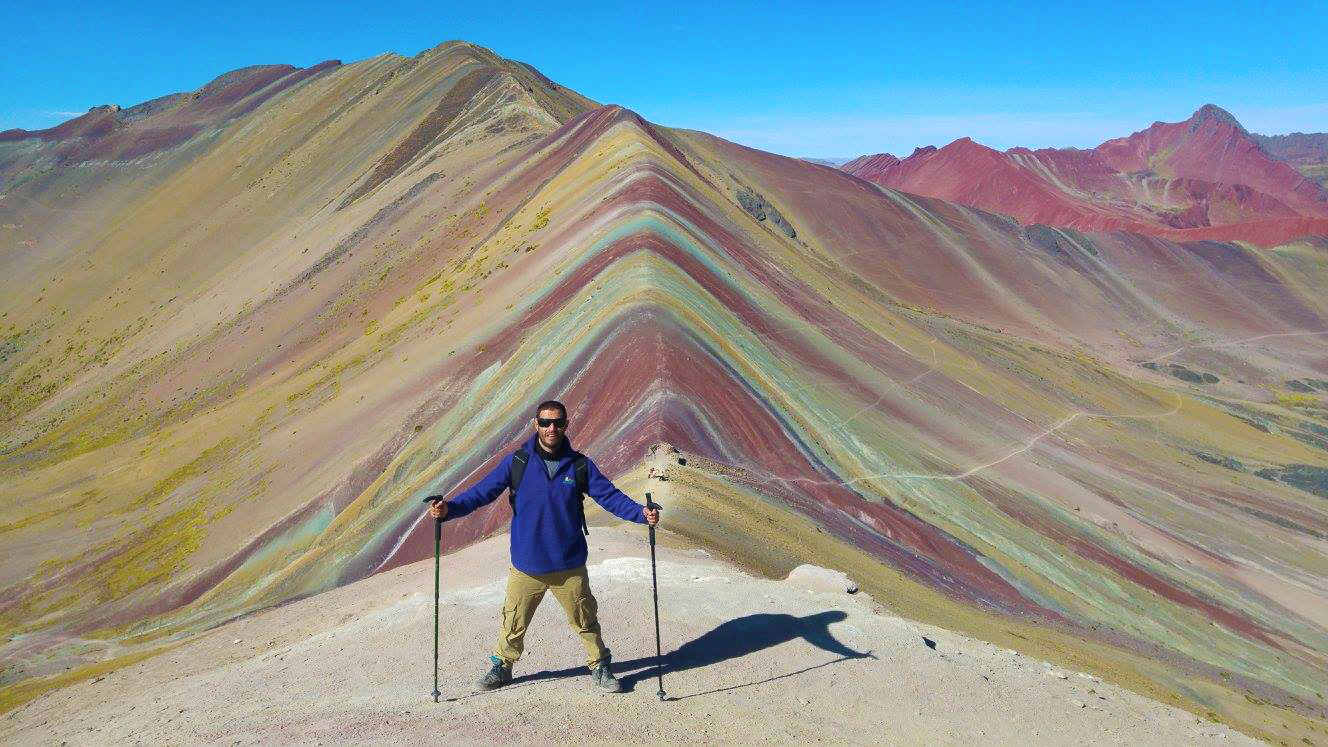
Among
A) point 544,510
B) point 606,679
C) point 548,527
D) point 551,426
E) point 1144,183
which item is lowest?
point 606,679

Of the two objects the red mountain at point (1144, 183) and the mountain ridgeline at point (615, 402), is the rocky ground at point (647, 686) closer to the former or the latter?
the mountain ridgeline at point (615, 402)

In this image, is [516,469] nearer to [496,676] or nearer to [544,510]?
[544,510]

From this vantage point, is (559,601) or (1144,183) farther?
(1144,183)

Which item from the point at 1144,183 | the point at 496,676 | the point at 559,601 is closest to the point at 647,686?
the point at 559,601

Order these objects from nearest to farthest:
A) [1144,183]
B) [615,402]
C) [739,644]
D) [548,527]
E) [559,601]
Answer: [548,527] → [559,601] → [739,644] → [615,402] → [1144,183]

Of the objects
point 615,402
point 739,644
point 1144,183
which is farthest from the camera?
point 1144,183

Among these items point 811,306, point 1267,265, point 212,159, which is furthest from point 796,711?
point 1267,265

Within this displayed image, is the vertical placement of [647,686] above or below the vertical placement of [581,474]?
below
